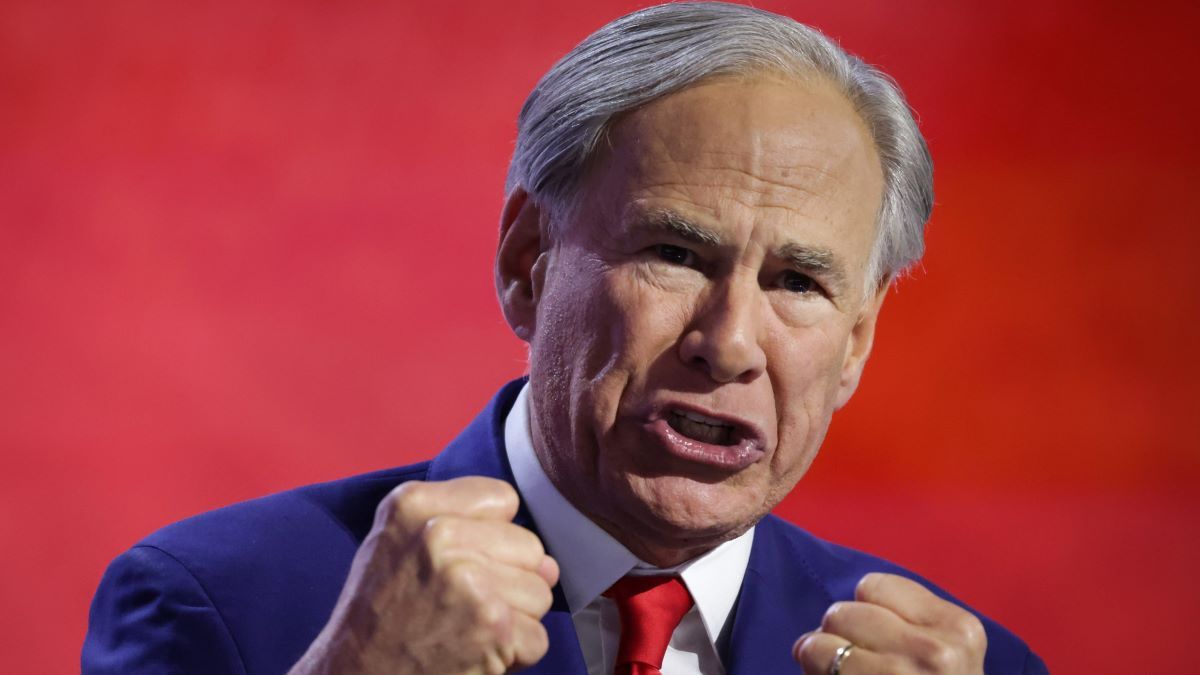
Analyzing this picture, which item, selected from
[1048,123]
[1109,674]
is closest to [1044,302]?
[1048,123]

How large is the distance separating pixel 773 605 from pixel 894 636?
1.50ft

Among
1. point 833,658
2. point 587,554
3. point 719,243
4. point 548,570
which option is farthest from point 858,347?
point 548,570

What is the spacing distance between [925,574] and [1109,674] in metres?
0.43

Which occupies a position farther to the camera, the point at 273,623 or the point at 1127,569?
the point at 1127,569

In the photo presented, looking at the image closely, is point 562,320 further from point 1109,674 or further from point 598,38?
point 1109,674

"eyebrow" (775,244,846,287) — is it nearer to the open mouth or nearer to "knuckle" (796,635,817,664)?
the open mouth

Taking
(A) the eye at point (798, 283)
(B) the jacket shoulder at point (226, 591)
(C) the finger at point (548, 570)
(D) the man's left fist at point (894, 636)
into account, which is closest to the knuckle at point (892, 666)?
(D) the man's left fist at point (894, 636)

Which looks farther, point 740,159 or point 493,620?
point 740,159

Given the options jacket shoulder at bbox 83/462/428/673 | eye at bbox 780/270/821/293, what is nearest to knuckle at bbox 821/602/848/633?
eye at bbox 780/270/821/293

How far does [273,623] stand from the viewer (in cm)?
197

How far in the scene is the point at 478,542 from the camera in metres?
1.60

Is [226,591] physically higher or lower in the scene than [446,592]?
lower

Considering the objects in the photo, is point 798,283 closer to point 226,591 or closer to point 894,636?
point 894,636

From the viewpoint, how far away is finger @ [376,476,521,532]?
5.33 ft
